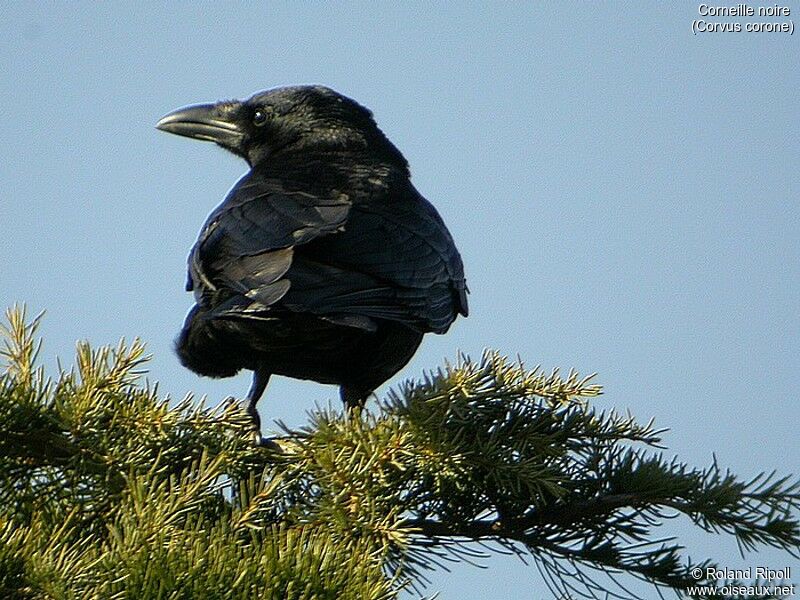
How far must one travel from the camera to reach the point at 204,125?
7.46m

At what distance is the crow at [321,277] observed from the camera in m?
4.79

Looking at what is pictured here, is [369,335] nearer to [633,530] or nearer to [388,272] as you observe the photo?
[388,272]

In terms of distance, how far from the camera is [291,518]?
3.49m

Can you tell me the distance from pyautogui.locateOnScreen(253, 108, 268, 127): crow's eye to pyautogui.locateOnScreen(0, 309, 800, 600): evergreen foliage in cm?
367

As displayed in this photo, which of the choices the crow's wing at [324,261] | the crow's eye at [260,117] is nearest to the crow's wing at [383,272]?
the crow's wing at [324,261]

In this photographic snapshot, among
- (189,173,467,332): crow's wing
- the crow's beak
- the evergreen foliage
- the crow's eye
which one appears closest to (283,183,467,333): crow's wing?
(189,173,467,332): crow's wing

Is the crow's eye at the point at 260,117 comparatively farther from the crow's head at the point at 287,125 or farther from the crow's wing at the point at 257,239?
the crow's wing at the point at 257,239

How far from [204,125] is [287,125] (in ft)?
2.12

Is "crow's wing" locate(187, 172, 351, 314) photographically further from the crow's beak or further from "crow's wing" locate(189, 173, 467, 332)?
the crow's beak

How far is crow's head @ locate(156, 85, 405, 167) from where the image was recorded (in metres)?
7.01

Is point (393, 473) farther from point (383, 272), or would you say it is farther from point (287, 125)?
point (287, 125)

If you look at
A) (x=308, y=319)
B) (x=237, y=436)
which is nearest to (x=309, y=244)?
(x=308, y=319)

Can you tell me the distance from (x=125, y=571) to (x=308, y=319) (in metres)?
2.40

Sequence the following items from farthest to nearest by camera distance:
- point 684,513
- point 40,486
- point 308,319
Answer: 1. point 308,319
2. point 684,513
3. point 40,486
